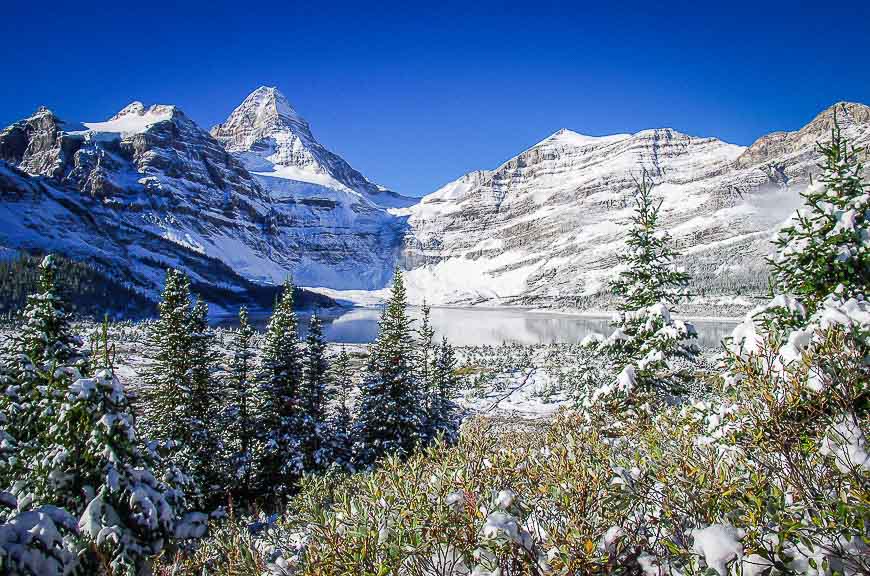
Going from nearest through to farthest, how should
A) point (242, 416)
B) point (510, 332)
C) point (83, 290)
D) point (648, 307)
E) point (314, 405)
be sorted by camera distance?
point (648, 307) → point (242, 416) → point (314, 405) → point (83, 290) → point (510, 332)

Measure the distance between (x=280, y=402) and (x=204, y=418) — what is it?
11.7ft

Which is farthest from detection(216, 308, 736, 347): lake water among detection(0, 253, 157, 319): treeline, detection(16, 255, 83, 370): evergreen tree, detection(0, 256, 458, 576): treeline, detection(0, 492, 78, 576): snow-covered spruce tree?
detection(0, 492, 78, 576): snow-covered spruce tree

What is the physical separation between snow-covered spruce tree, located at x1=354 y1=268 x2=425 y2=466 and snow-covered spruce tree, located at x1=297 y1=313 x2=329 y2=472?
210 cm

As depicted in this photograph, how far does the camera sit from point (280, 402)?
23.3 metres

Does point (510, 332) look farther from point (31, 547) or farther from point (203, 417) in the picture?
point (31, 547)

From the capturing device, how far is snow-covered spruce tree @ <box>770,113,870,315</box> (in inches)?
271

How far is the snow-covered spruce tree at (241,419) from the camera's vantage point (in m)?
22.0

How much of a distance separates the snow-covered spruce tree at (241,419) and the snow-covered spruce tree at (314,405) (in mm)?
2575

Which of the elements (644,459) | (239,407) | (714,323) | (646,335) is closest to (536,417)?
(239,407)

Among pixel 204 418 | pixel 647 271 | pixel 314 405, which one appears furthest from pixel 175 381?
pixel 647 271

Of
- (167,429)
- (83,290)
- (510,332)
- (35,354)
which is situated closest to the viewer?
(35,354)

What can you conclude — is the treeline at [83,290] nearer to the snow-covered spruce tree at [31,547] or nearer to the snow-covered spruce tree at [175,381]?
the snow-covered spruce tree at [175,381]

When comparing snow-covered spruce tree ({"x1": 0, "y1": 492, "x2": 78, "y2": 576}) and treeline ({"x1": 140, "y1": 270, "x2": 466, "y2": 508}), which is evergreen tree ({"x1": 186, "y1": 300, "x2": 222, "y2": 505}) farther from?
snow-covered spruce tree ({"x1": 0, "y1": 492, "x2": 78, "y2": 576})

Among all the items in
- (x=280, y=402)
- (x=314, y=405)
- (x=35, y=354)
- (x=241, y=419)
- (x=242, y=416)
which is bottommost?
(x=241, y=419)
